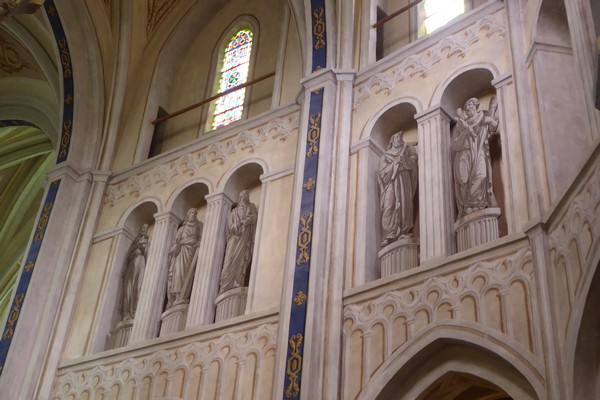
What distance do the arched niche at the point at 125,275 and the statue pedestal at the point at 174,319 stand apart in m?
0.51

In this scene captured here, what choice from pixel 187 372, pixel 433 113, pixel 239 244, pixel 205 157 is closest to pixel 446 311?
pixel 433 113

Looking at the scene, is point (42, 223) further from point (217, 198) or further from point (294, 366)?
point (294, 366)

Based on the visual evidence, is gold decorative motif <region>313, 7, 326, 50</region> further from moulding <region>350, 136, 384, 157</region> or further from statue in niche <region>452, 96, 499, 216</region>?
statue in niche <region>452, 96, 499, 216</region>

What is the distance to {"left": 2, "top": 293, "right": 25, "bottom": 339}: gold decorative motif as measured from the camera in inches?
456

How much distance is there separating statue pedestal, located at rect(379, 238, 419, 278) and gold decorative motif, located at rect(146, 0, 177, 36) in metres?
7.10

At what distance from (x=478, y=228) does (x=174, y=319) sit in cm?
426

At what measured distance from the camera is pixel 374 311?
867 cm

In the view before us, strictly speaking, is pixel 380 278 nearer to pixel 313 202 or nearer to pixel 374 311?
pixel 374 311

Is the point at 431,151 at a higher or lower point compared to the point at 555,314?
higher

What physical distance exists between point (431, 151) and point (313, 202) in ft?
4.67

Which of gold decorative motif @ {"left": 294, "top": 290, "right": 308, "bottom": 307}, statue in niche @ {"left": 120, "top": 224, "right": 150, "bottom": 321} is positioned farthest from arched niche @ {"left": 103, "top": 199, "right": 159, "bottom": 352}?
gold decorative motif @ {"left": 294, "top": 290, "right": 308, "bottom": 307}

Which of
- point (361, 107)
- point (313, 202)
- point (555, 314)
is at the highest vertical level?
point (361, 107)

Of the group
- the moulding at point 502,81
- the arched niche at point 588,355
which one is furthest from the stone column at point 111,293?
the arched niche at point 588,355

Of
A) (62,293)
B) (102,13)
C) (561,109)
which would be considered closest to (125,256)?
(62,293)
